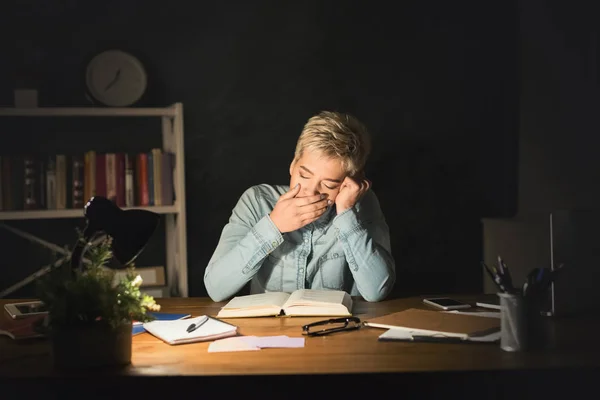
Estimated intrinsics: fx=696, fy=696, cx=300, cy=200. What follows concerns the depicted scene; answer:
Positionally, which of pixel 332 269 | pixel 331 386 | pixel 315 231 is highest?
pixel 315 231

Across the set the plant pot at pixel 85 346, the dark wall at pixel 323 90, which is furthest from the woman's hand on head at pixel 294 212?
the dark wall at pixel 323 90

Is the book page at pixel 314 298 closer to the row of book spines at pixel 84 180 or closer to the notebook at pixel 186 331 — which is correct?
the notebook at pixel 186 331

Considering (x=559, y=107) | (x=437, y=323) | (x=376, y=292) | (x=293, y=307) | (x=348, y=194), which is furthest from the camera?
(x=559, y=107)

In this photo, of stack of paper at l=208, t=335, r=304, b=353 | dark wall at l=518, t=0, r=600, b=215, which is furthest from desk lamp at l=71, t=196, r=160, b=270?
dark wall at l=518, t=0, r=600, b=215

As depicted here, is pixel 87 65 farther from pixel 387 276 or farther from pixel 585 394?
pixel 585 394

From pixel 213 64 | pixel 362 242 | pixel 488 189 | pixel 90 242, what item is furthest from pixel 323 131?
pixel 488 189

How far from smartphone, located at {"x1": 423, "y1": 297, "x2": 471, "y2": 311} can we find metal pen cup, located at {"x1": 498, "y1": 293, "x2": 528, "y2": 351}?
47 cm

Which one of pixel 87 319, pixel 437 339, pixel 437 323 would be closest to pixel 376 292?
pixel 437 323

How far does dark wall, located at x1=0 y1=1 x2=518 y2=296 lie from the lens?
11.9 ft

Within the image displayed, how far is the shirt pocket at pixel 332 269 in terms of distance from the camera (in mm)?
2416

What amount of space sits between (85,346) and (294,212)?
940 mm

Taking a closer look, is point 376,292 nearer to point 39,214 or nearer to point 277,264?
point 277,264

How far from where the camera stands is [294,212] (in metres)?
2.22

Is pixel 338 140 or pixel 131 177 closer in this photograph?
pixel 338 140
